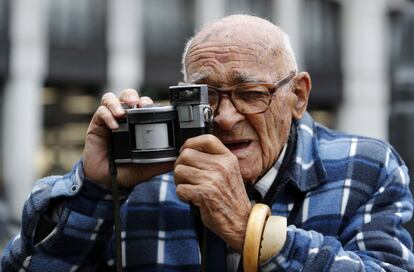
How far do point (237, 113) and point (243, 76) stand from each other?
12 centimetres

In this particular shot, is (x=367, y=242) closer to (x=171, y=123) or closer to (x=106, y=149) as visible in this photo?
(x=171, y=123)

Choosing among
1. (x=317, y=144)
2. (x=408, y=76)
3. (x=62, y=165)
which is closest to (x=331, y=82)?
(x=62, y=165)

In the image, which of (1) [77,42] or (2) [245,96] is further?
(1) [77,42]

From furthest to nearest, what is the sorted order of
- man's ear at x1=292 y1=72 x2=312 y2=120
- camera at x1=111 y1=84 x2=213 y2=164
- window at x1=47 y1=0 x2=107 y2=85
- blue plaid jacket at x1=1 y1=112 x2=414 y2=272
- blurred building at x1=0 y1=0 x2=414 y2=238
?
window at x1=47 y1=0 x2=107 y2=85 < blurred building at x1=0 y1=0 x2=414 y2=238 < man's ear at x1=292 y1=72 x2=312 y2=120 < blue plaid jacket at x1=1 y1=112 x2=414 y2=272 < camera at x1=111 y1=84 x2=213 y2=164

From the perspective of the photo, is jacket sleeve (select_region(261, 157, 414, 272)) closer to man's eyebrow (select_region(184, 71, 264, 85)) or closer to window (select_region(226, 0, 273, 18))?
man's eyebrow (select_region(184, 71, 264, 85))

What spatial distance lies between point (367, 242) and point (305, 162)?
1.29 ft

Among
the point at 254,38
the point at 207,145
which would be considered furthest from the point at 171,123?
the point at 254,38

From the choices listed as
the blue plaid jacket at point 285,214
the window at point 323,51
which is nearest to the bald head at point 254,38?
the blue plaid jacket at point 285,214

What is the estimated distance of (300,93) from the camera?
2.56 metres

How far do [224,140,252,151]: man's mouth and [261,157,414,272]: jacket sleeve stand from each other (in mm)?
356

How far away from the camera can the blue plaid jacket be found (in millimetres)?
2262

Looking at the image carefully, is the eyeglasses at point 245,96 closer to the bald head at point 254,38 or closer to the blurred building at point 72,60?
the bald head at point 254,38

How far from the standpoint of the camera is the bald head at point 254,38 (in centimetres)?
238

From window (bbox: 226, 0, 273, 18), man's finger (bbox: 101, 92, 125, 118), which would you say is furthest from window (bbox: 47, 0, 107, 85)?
man's finger (bbox: 101, 92, 125, 118)
